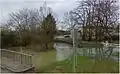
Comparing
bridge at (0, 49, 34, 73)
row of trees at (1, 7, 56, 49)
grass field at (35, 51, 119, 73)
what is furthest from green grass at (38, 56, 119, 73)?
row of trees at (1, 7, 56, 49)

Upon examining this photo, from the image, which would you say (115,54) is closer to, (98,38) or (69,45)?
(98,38)

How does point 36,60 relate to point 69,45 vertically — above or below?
below

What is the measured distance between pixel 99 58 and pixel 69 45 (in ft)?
1.16

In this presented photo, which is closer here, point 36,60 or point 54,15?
point 54,15

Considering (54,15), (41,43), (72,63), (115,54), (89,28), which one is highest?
(54,15)

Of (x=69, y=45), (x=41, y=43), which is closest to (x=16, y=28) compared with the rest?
(x=41, y=43)

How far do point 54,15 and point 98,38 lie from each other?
49 cm

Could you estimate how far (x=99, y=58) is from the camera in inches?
57.2

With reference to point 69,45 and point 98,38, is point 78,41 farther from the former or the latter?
point 98,38

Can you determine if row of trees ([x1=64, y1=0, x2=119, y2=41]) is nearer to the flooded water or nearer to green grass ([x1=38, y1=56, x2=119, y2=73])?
the flooded water

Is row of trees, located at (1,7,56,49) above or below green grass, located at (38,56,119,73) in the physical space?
above

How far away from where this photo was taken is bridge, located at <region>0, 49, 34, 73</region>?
4.57ft

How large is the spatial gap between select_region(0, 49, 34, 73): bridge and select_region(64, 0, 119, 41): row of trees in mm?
580

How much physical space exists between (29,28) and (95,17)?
66 cm
